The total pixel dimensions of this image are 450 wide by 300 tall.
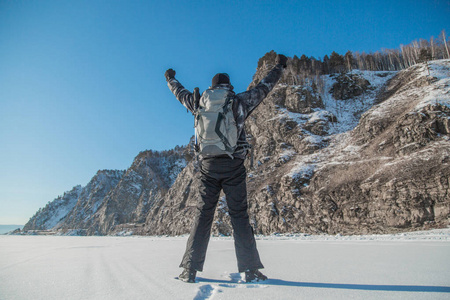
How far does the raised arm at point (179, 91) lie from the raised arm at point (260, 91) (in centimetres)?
61

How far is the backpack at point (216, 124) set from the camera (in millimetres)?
2062

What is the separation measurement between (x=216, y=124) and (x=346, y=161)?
82.6 ft

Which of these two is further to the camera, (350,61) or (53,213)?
(53,213)

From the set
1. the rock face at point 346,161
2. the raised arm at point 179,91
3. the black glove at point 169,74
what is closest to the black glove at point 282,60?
the raised arm at point 179,91

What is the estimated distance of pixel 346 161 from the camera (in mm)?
23297

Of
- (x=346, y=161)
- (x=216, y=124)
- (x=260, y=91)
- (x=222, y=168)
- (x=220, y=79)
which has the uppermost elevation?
(x=346, y=161)

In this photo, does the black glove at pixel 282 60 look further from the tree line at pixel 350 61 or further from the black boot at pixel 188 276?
the tree line at pixel 350 61

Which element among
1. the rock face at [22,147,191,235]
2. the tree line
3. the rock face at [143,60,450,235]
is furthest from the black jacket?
the rock face at [22,147,191,235]

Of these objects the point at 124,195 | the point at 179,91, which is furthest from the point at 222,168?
the point at 124,195

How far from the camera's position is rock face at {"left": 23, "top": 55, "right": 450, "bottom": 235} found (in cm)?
1620

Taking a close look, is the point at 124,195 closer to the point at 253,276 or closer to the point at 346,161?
the point at 346,161

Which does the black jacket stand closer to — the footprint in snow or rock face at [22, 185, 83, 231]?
the footprint in snow

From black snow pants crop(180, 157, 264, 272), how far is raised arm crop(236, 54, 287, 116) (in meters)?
0.67

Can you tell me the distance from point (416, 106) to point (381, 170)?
30.5 feet
